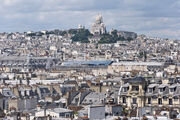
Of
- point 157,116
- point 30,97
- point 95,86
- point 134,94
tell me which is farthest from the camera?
point 95,86

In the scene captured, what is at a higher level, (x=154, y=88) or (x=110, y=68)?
(x=154, y=88)

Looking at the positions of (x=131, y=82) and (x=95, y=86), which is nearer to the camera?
(x=131, y=82)

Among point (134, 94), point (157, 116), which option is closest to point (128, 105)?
point (134, 94)

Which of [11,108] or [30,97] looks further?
[30,97]

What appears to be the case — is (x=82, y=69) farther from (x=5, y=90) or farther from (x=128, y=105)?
(x=128, y=105)

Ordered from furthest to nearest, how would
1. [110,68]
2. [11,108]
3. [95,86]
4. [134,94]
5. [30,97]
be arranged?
[110,68], [95,86], [30,97], [11,108], [134,94]

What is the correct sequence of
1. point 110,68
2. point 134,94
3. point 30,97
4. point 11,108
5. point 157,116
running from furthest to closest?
point 110,68
point 30,97
point 11,108
point 134,94
point 157,116

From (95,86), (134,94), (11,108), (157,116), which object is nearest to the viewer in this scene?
(157,116)

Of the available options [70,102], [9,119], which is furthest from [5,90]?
[9,119]

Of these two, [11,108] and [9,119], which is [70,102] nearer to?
[11,108]
